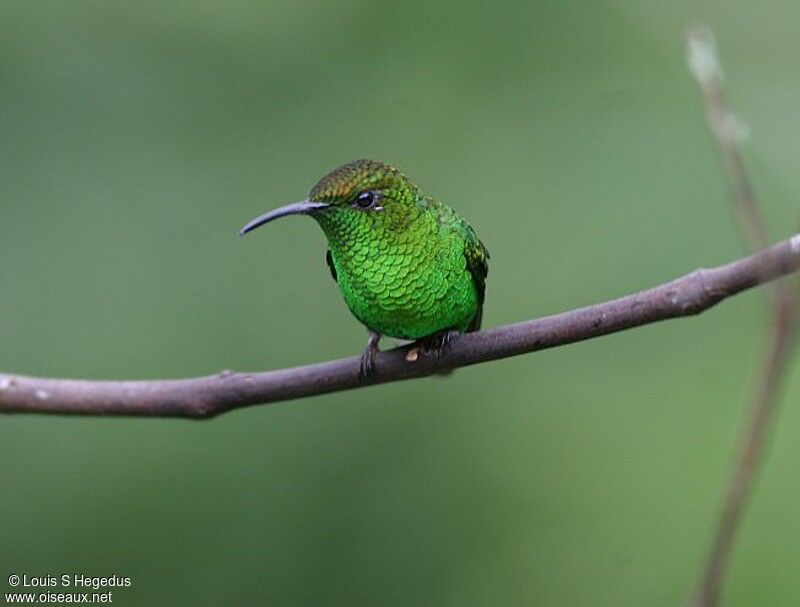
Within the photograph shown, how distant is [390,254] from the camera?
3115mm

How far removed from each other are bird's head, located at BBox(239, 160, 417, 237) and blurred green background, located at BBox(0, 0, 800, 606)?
2520 millimetres

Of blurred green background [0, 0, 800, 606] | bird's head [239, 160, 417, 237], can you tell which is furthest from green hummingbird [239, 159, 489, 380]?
blurred green background [0, 0, 800, 606]

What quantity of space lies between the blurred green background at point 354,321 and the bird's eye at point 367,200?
256 cm

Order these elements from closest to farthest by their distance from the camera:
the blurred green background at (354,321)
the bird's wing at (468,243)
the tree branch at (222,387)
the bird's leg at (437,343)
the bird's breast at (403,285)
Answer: the tree branch at (222,387)
the bird's leg at (437,343)
the bird's breast at (403,285)
the bird's wing at (468,243)
the blurred green background at (354,321)

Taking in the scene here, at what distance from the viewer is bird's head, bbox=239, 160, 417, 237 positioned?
298cm

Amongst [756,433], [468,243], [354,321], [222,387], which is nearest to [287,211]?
[222,387]

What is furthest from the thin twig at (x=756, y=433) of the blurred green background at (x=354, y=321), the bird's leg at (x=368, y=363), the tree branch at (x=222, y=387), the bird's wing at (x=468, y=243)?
the blurred green background at (x=354, y=321)

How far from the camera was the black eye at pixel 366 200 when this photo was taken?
3.05 metres

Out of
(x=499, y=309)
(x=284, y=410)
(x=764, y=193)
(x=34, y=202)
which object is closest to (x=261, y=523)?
(x=284, y=410)

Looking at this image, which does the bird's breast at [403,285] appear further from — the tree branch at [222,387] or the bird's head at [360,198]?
the tree branch at [222,387]

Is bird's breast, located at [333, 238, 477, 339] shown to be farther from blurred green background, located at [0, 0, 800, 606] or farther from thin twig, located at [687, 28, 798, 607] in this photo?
blurred green background, located at [0, 0, 800, 606]

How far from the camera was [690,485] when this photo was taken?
18.1 feet

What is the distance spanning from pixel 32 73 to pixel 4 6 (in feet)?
1.64

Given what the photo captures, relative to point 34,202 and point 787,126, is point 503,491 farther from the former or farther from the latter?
point 34,202
